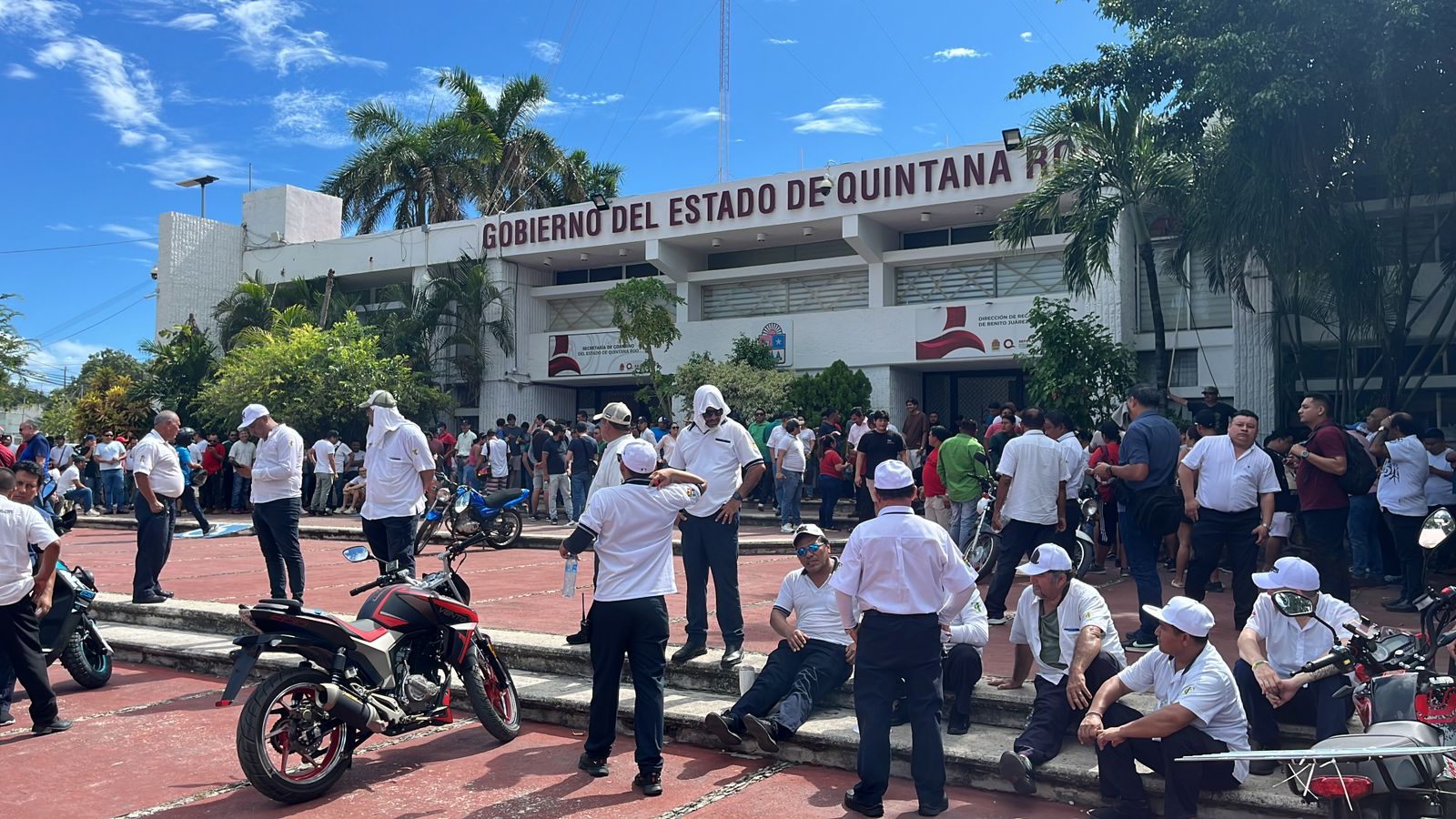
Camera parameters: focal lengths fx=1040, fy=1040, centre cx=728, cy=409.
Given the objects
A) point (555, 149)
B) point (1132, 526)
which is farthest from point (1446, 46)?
point (555, 149)

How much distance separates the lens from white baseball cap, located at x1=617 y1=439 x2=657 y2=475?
5.38m

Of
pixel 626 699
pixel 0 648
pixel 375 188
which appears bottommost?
pixel 626 699

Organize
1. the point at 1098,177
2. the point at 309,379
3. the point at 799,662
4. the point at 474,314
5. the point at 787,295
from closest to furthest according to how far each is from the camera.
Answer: the point at 799,662 < the point at 1098,177 < the point at 309,379 < the point at 787,295 < the point at 474,314

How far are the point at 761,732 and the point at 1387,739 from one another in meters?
2.81

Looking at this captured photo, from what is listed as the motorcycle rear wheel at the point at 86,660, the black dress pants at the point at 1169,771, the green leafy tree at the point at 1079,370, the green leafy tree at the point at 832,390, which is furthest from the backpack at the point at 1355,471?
the green leafy tree at the point at 832,390

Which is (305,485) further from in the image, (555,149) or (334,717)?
(334,717)

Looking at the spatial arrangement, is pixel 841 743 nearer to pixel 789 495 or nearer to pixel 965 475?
pixel 965 475

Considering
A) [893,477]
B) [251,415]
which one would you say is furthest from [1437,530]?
[251,415]

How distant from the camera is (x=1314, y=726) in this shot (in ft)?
16.8

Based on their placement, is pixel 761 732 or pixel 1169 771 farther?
pixel 761 732

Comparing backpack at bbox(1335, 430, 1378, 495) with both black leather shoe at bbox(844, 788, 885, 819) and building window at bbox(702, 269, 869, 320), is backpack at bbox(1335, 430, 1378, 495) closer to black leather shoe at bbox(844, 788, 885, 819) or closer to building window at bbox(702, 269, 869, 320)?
black leather shoe at bbox(844, 788, 885, 819)

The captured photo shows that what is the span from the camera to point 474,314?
25969mm

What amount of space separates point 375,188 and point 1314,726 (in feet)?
101

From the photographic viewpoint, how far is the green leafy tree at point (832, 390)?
20297mm
